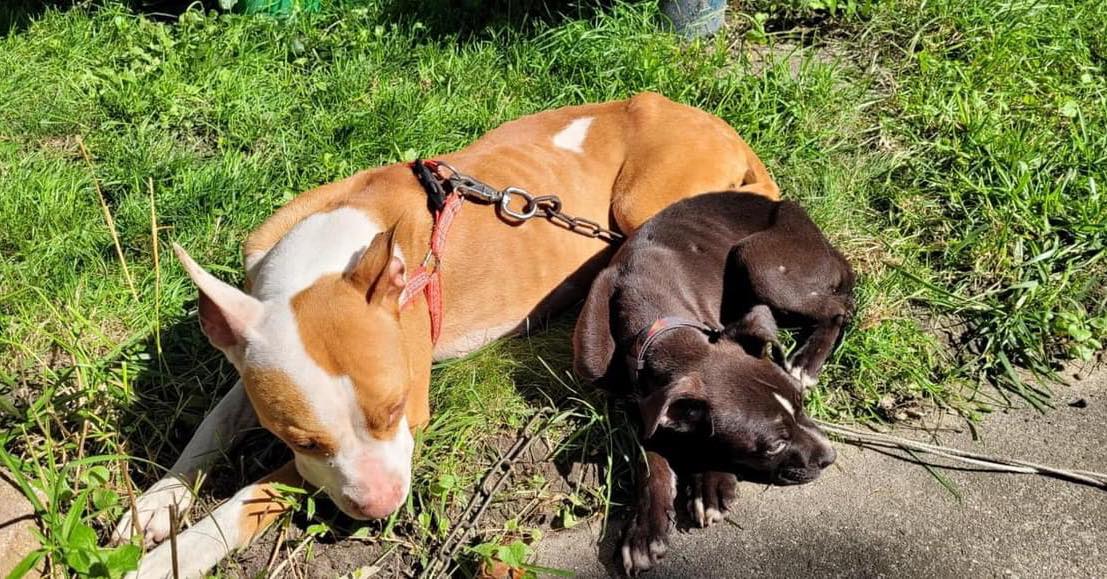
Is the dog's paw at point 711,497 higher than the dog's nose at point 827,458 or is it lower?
lower

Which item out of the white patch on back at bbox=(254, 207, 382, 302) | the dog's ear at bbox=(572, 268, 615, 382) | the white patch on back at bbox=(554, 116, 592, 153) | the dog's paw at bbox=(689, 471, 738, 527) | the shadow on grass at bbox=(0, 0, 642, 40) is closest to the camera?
the white patch on back at bbox=(254, 207, 382, 302)

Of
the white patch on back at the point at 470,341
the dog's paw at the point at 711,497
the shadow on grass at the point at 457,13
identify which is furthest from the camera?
the shadow on grass at the point at 457,13

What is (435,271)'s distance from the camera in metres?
3.86

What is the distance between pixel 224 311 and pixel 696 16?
3.90 metres

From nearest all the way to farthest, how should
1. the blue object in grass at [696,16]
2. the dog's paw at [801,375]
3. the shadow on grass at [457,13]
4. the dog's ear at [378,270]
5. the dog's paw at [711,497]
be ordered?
the dog's ear at [378,270], the dog's paw at [711,497], the dog's paw at [801,375], the blue object in grass at [696,16], the shadow on grass at [457,13]

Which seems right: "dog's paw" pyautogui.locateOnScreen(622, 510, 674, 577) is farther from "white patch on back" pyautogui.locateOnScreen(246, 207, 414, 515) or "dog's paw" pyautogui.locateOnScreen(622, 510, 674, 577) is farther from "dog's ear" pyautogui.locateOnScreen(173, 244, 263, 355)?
"dog's ear" pyautogui.locateOnScreen(173, 244, 263, 355)

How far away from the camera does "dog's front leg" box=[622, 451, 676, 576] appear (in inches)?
139

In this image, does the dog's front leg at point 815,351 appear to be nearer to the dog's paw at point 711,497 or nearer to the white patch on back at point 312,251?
the dog's paw at point 711,497

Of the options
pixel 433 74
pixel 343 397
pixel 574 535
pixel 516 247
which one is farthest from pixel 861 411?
pixel 433 74

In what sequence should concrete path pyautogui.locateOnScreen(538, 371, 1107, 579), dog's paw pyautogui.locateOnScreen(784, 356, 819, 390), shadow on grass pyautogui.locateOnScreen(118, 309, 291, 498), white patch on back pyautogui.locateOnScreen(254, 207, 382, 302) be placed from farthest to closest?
1. dog's paw pyautogui.locateOnScreen(784, 356, 819, 390)
2. shadow on grass pyautogui.locateOnScreen(118, 309, 291, 498)
3. concrete path pyautogui.locateOnScreen(538, 371, 1107, 579)
4. white patch on back pyautogui.locateOnScreen(254, 207, 382, 302)

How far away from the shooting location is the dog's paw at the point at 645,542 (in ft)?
11.6

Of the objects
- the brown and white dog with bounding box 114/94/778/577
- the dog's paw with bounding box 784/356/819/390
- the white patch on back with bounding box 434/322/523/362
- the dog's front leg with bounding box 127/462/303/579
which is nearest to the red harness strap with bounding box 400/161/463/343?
the brown and white dog with bounding box 114/94/778/577

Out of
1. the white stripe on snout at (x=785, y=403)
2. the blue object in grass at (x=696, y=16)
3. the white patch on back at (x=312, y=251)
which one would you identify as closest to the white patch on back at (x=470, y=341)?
the white patch on back at (x=312, y=251)

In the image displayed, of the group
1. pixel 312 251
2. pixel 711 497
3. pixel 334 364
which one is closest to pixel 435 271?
pixel 312 251
